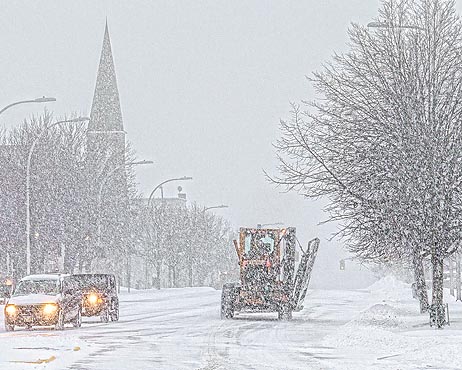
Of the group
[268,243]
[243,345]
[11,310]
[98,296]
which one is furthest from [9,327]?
[268,243]

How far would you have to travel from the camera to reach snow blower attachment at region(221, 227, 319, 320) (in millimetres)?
37438

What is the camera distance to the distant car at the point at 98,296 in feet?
123

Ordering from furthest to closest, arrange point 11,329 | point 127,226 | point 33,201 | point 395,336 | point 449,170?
point 127,226 < point 33,201 < point 11,329 < point 449,170 < point 395,336

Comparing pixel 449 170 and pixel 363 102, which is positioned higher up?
pixel 363 102

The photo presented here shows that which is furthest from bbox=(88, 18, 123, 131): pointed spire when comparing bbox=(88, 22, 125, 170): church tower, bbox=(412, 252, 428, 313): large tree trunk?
bbox=(412, 252, 428, 313): large tree trunk

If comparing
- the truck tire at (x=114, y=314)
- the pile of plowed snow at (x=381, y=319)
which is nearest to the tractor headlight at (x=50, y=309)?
the truck tire at (x=114, y=314)

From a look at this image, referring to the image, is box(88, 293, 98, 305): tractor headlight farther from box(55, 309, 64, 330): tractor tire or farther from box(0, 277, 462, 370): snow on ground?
box(55, 309, 64, 330): tractor tire

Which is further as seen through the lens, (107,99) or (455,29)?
(107,99)

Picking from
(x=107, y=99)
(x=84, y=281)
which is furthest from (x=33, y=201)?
(x=107, y=99)

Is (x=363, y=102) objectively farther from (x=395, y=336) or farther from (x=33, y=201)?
(x=33, y=201)

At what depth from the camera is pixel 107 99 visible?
135625mm

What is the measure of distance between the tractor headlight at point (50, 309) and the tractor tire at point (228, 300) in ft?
24.8

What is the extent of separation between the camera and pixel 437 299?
1118 inches

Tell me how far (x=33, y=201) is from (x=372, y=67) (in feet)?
120
